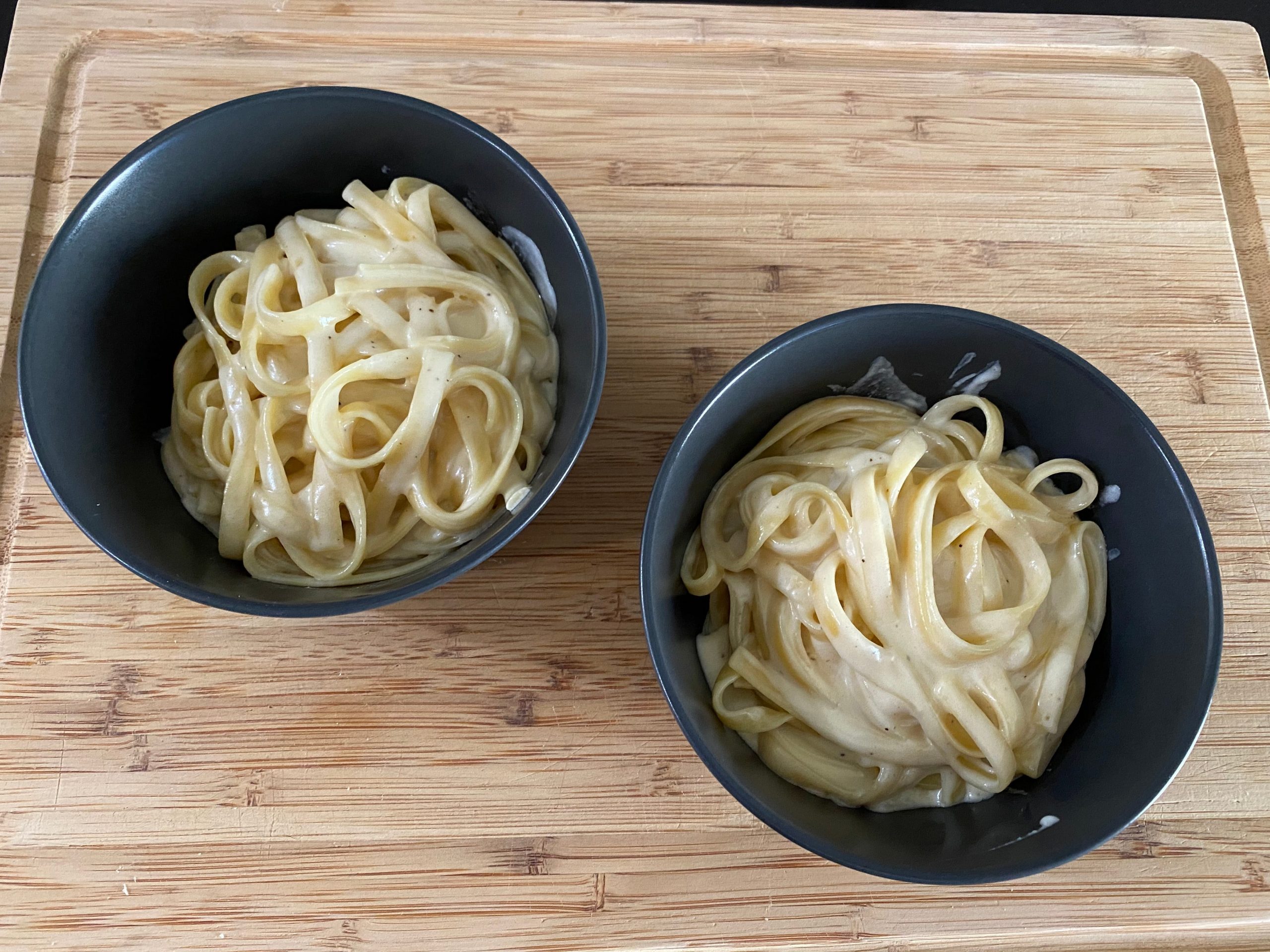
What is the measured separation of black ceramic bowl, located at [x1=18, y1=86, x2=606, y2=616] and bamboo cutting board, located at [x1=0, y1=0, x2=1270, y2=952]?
164mm

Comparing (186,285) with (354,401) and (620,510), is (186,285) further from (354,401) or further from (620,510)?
(620,510)

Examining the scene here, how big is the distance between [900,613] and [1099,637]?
466 millimetres

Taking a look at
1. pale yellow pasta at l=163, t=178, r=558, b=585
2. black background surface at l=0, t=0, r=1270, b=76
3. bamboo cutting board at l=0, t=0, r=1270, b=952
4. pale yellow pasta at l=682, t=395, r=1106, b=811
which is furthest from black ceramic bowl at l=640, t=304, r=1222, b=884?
black background surface at l=0, t=0, r=1270, b=76

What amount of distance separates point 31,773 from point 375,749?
634mm

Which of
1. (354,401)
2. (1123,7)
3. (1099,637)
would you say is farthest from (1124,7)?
(354,401)

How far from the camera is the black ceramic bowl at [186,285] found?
1.53 m

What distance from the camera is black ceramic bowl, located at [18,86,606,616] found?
60.3 inches

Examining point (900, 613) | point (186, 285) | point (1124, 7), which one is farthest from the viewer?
point (1124, 7)

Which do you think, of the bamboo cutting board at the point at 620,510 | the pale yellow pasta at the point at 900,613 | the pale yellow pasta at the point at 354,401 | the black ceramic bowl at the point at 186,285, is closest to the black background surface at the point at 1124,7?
the bamboo cutting board at the point at 620,510

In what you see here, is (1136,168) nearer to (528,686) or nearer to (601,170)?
(601,170)

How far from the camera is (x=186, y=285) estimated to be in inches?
73.6

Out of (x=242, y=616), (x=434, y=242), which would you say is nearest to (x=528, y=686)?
(x=242, y=616)

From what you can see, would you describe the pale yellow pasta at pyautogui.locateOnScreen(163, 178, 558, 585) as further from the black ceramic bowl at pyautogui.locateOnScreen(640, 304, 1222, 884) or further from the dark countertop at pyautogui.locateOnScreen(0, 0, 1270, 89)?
the dark countertop at pyautogui.locateOnScreen(0, 0, 1270, 89)

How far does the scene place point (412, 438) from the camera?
65.5 inches
